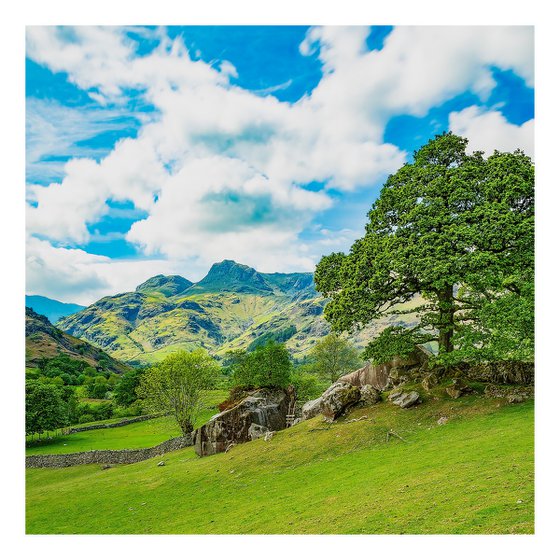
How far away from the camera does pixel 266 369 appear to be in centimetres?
3309

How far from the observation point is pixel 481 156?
18172 millimetres

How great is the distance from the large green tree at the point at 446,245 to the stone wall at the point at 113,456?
20712 mm

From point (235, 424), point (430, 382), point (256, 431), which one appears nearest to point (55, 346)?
point (235, 424)

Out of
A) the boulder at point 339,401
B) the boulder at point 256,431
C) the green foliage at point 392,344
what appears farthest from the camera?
the boulder at point 256,431

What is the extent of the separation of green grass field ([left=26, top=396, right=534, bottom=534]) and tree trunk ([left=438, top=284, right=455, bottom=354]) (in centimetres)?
275

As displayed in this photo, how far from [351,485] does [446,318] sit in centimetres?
1019

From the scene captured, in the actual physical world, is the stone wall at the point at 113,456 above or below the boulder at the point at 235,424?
below

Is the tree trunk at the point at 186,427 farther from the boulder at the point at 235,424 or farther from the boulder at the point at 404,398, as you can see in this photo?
the boulder at the point at 404,398

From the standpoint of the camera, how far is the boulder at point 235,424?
25.8 meters

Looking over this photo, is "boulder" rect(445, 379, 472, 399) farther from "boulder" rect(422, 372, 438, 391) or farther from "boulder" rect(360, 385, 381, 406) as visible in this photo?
"boulder" rect(360, 385, 381, 406)

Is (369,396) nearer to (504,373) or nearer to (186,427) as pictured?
(504,373)

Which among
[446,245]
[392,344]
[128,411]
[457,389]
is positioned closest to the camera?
[446,245]

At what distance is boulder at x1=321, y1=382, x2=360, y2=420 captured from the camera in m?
21.0

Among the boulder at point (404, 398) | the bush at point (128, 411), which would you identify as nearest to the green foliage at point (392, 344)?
the boulder at point (404, 398)
